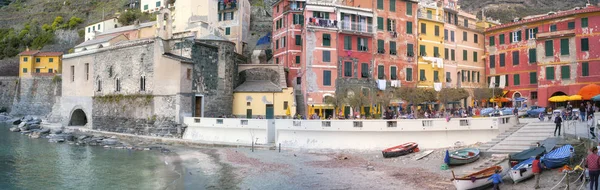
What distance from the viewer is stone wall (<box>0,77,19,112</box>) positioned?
227ft

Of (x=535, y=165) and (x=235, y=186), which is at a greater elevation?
(x=535, y=165)

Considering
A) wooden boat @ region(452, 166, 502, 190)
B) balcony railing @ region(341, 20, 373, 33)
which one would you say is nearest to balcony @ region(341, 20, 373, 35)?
balcony railing @ region(341, 20, 373, 33)

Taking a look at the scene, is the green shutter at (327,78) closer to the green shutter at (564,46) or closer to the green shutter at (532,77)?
the green shutter at (532,77)

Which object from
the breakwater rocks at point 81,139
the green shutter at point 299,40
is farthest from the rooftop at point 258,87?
the breakwater rocks at point 81,139

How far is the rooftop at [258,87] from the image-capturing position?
3925cm

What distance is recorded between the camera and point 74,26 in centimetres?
8694

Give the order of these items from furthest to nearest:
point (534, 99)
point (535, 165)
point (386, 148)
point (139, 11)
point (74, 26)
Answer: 1. point (74, 26)
2. point (139, 11)
3. point (534, 99)
4. point (386, 148)
5. point (535, 165)

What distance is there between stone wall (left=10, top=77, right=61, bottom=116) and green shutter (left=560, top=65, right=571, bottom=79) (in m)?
66.8

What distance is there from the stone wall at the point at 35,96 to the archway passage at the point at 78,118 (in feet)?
65.4

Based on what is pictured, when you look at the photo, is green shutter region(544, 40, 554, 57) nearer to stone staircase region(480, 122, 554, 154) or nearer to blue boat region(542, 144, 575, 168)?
stone staircase region(480, 122, 554, 154)

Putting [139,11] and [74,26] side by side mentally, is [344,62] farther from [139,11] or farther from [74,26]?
[74,26]

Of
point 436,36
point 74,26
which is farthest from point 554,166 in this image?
point 74,26

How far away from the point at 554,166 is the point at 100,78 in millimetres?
40886

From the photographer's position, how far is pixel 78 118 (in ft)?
161
